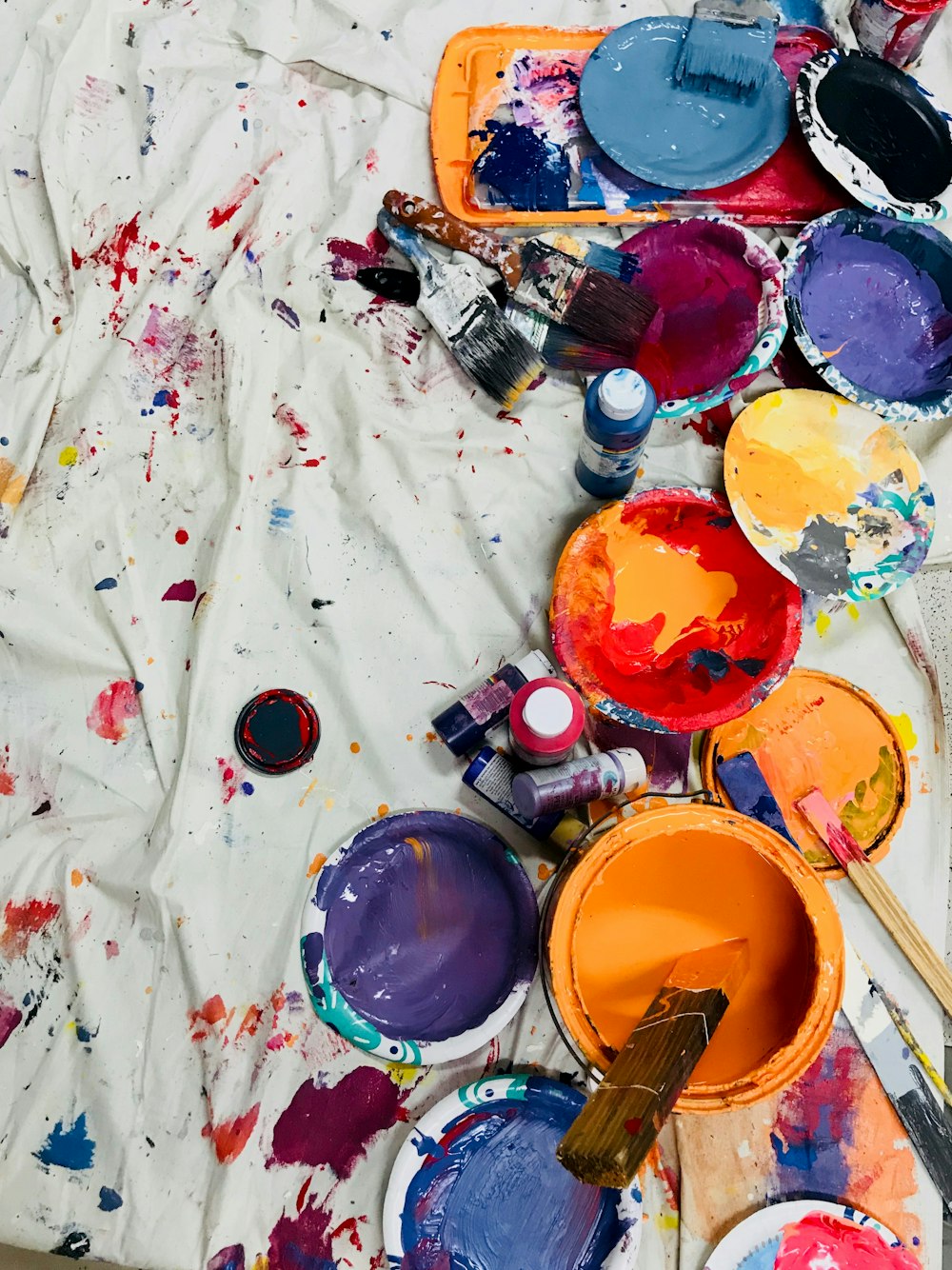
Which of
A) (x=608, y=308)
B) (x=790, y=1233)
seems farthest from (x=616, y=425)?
(x=790, y=1233)

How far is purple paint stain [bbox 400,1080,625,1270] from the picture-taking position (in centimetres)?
99

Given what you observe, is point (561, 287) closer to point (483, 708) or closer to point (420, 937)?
point (483, 708)

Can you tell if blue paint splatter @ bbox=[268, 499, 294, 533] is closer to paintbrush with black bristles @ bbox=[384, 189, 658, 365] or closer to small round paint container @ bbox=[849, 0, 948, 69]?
paintbrush with black bristles @ bbox=[384, 189, 658, 365]

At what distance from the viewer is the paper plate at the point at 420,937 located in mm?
1053

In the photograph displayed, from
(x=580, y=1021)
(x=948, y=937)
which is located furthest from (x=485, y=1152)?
(x=948, y=937)

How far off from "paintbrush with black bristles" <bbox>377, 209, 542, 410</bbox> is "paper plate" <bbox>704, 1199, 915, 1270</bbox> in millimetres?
1070

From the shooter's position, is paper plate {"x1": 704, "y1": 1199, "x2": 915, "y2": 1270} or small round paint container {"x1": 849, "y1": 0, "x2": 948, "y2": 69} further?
small round paint container {"x1": 849, "y1": 0, "x2": 948, "y2": 69}

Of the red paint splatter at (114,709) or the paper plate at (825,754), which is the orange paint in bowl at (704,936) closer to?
the paper plate at (825,754)

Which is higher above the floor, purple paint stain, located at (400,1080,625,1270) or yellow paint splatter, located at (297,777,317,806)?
yellow paint splatter, located at (297,777,317,806)

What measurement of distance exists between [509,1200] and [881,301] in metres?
1.29

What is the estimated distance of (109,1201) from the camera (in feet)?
3.39

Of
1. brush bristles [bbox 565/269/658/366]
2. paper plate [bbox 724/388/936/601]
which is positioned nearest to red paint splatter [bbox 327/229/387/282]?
brush bristles [bbox 565/269/658/366]

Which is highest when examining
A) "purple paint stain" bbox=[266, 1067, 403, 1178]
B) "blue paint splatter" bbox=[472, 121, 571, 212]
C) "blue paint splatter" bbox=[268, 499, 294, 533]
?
"blue paint splatter" bbox=[472, 121, 571, 212]

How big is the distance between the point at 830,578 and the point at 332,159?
978 mm
